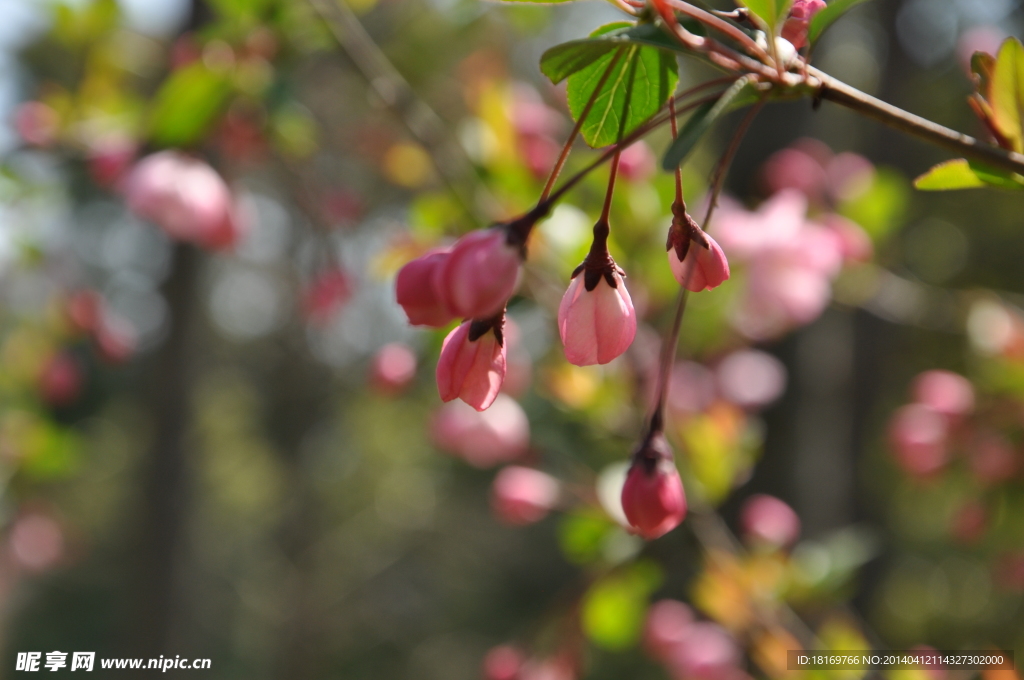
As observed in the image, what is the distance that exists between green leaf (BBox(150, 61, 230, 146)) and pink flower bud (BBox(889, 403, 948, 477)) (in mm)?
1262

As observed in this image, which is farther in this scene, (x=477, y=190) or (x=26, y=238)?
(x=26, y=238)

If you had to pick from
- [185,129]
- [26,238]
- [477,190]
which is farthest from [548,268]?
[26,238]

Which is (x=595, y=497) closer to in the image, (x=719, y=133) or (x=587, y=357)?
(x=587, y=357)

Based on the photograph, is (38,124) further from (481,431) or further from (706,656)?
(706,656)

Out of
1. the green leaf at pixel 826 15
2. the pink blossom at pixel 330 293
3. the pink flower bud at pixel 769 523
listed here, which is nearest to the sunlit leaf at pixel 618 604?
the pink flower bud at pixel 769 523

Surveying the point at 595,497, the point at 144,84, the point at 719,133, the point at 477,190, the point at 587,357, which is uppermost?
the point at 587,357

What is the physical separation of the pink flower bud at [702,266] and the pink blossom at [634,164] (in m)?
0.55

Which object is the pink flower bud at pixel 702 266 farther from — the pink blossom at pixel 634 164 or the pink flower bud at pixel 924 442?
the pink flower bud at pixel 924 442

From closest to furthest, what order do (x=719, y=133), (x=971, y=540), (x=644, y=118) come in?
(x=644, y=118) → (x=971, y=540) → (x=719, y=133)

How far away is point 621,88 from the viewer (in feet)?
1.29

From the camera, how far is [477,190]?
1.01 meters

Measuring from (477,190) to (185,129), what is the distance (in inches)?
14.5

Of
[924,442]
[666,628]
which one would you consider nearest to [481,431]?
[666,628]

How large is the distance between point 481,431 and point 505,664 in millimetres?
332
